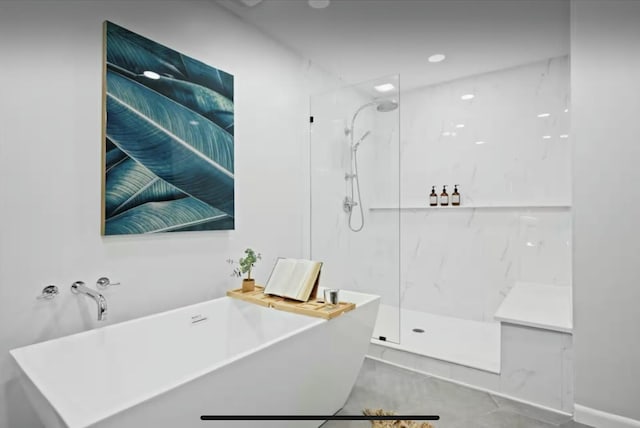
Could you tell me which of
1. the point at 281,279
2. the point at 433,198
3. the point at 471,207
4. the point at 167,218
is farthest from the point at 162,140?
the point at 471,207

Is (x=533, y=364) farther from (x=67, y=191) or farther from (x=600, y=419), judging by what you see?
(x=67, y=191)

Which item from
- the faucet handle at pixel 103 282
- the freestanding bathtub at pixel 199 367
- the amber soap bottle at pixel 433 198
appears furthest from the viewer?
the amber soap bottle at pixel 433 198

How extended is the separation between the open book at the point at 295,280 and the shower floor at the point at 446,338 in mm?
866

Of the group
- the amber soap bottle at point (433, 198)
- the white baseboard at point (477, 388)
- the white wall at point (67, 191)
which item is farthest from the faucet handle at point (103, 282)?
the amber soap bottle at point (433, 198)

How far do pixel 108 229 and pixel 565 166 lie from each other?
3.81 metres

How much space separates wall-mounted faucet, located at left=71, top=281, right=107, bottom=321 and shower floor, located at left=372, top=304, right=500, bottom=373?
1891 millimetres

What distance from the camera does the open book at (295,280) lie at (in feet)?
6.97

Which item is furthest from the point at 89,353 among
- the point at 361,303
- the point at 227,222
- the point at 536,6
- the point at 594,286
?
the point at 536,6

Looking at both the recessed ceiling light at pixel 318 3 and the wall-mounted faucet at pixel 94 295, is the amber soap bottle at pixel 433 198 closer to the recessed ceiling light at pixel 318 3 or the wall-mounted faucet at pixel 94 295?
the recessed ceiling light at pixel 318 3

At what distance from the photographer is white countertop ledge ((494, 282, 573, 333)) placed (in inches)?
88.0

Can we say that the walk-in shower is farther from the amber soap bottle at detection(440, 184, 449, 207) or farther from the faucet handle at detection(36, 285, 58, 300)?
the faucet handle at detection(36, 285, 58, 300)

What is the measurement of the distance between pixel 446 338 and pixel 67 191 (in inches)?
123

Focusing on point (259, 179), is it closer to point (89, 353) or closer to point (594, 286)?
point (89, 353)

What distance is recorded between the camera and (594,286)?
6.72 feet
